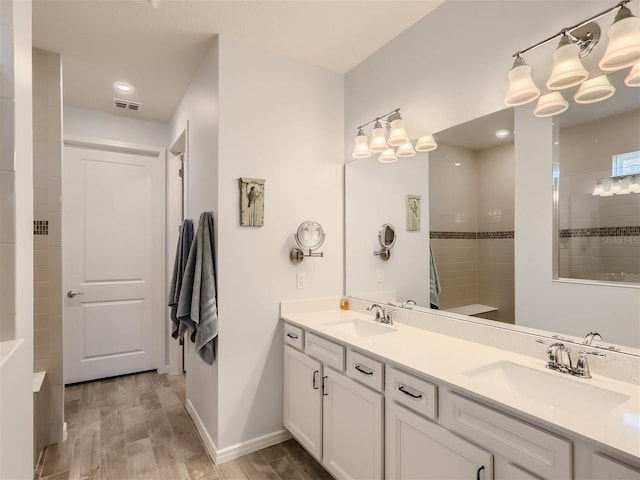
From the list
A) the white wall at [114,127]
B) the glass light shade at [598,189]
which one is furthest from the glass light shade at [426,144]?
the white wall at [114,127]

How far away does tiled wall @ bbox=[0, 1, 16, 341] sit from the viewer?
94 centimetres

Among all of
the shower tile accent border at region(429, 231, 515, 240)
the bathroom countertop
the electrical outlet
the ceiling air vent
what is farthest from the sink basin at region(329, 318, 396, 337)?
the ceiling air vent

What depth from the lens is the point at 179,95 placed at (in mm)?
3047

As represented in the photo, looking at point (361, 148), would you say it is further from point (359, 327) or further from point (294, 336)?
point (294, 336)

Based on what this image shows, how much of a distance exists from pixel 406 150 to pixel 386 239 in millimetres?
627

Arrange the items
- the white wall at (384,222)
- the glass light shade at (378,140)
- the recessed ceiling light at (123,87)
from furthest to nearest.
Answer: the recessed ceiling light at (123,87) < the glass light shade at (378,140) < the white wall at (384,222)

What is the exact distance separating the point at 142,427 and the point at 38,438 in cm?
62

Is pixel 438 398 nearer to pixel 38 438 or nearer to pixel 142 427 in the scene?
pixel 142 427

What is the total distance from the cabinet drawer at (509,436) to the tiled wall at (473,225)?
0.63 meters

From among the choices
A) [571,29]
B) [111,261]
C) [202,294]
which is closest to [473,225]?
[571,29]

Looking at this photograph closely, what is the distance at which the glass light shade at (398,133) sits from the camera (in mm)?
2146

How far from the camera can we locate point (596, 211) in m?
1.38

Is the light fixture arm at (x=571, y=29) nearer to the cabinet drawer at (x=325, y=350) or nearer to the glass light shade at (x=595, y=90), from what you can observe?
the glass light shade at (x=595, y=90)

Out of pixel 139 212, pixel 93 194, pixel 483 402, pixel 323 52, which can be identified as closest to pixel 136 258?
pixel 139 212
